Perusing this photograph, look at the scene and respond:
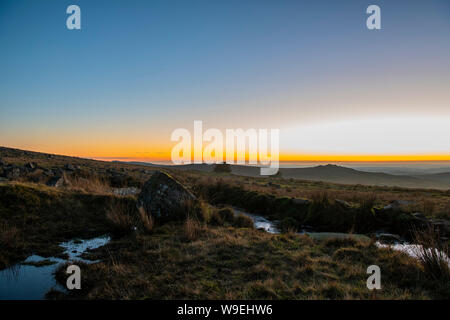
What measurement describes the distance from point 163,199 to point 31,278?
4356 mm

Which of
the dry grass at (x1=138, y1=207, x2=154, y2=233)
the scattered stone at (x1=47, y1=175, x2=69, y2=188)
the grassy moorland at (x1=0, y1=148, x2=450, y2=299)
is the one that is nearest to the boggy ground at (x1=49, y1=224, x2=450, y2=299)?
the grassy moorland at (x1=0, y1=148, x2=450, y2=299)

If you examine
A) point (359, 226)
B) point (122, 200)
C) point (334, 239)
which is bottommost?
point (359, 226)

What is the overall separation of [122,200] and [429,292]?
9661 mm

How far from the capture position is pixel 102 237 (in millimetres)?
6852

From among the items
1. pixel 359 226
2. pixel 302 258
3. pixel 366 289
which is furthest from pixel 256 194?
pixel 366 289

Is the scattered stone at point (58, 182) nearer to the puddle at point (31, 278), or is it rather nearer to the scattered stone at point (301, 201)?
the puddle at point (31, 278)

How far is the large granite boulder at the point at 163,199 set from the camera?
8203mm

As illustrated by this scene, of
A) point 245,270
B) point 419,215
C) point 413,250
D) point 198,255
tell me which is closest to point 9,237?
point 198,255

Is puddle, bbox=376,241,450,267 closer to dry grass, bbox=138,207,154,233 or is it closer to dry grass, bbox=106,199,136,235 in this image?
dry grass, bbox=138,207,154,233

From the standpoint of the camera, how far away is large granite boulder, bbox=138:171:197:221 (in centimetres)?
820

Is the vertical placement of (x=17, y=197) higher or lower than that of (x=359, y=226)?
higher
